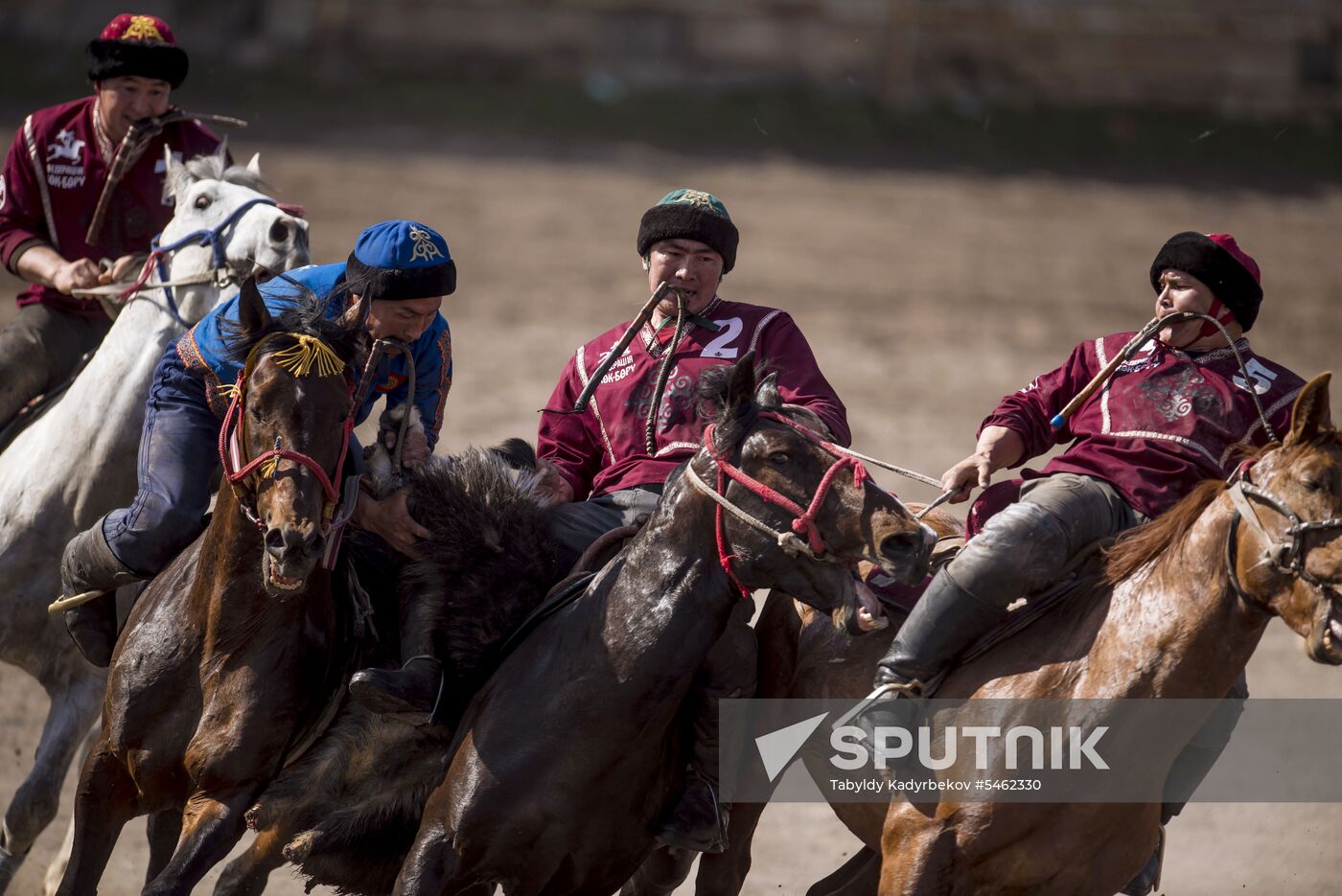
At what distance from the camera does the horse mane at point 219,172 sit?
6.54m

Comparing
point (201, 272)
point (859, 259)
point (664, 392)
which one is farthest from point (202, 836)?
point (859, 259)

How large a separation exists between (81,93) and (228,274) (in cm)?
1416

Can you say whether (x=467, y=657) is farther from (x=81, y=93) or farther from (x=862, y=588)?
(x=81, y=93)

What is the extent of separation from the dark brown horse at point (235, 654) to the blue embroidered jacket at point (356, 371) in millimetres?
320

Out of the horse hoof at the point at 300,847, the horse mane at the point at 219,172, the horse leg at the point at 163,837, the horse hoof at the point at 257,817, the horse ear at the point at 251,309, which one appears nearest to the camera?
the horse ear at the point at 251,309

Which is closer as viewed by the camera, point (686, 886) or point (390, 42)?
point (686, 886)

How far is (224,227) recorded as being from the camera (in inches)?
248

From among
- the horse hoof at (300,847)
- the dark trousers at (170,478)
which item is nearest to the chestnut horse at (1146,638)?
the horse hoof at (300,847)

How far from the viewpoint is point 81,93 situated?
18.9m

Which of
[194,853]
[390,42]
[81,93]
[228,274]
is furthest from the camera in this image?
[390,42]

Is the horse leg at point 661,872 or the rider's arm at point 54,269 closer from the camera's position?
the horse leg at point 661,872

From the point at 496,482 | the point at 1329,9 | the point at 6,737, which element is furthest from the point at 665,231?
the point at 1329,9

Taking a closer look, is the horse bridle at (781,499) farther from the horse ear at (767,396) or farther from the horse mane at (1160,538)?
the horse mane at (1160,538)

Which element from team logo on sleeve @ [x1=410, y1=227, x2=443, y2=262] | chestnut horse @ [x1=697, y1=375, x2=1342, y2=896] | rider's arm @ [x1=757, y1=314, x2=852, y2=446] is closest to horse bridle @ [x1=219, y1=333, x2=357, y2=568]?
team logo on sleeve @ [x1=410, y1=227, x2=443, y2=262]
